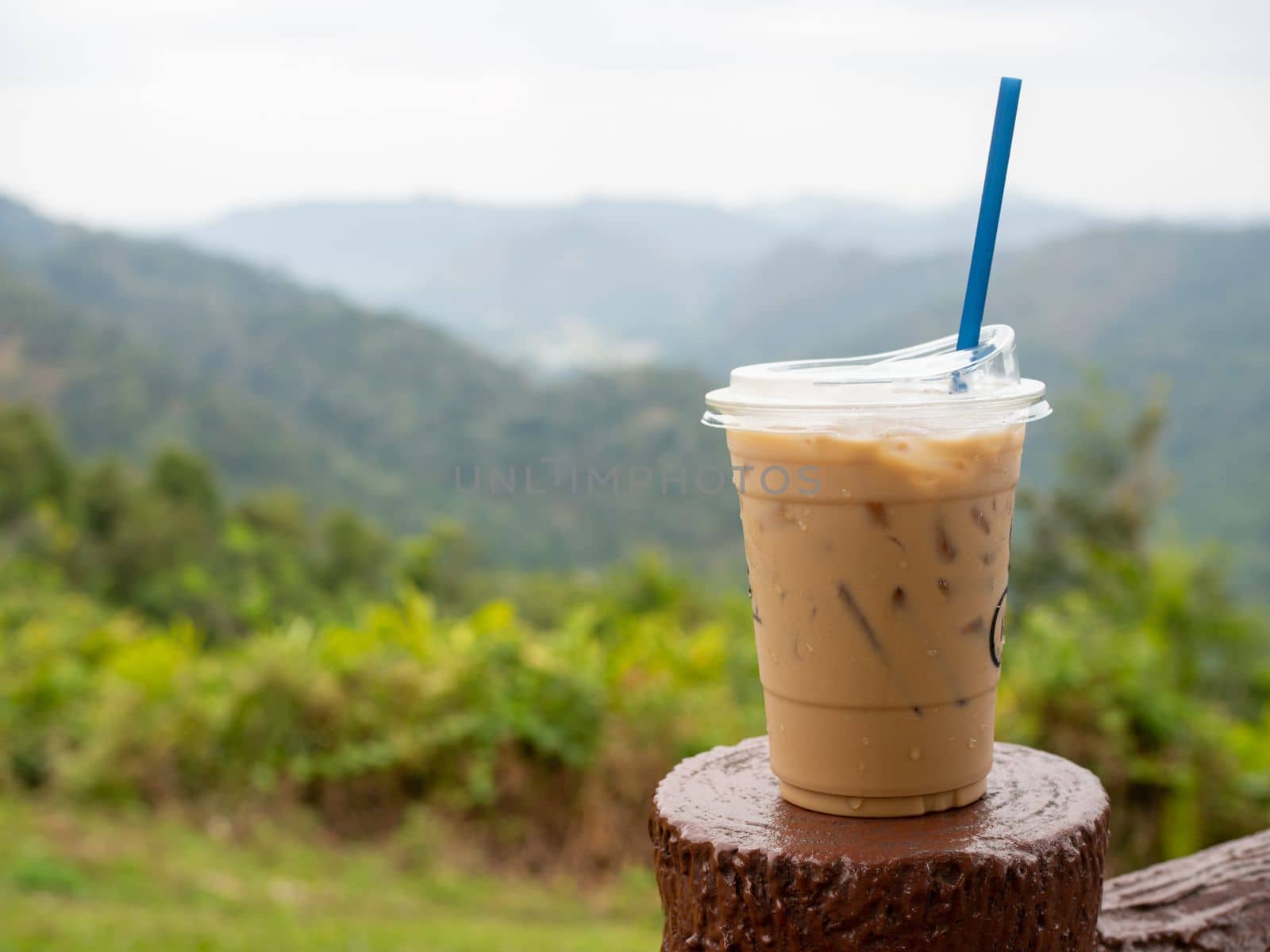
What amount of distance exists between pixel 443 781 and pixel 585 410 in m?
27.2

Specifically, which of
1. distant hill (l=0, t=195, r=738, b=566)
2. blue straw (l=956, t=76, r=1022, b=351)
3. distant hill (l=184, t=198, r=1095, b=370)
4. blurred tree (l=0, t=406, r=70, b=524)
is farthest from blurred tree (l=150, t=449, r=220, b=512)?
distant hill (l=184, t=198, r=1095, b=370)

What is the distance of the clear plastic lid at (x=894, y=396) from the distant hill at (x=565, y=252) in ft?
147

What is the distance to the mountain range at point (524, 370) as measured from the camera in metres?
27.0

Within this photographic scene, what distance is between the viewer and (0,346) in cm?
2839

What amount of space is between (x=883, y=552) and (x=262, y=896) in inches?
189

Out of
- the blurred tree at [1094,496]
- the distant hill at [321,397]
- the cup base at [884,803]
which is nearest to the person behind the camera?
the cup base at [884,803]

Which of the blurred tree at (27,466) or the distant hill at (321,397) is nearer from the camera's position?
the blurred tree at (27,466)

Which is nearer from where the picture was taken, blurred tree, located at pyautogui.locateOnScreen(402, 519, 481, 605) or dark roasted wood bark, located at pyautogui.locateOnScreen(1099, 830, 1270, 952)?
dark roasted wood bark, located at pyautogui.locateOnScreen(1099, 830, 1270, 952)

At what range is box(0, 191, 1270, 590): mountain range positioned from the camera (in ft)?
88.7

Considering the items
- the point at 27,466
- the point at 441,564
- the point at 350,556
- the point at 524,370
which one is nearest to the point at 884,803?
the point at 441,564

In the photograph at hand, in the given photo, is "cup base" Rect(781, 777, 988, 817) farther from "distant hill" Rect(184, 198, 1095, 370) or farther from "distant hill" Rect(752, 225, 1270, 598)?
"distant hill" Rect(184, 198, 1095, 370)

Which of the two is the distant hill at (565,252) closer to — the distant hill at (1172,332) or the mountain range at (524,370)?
the mountain range at (524,370)

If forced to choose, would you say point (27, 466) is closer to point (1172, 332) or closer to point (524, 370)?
point (524, 370)

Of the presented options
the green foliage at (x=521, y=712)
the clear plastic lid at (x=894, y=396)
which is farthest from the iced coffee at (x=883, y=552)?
the green foliage at (x=521, y=712)
